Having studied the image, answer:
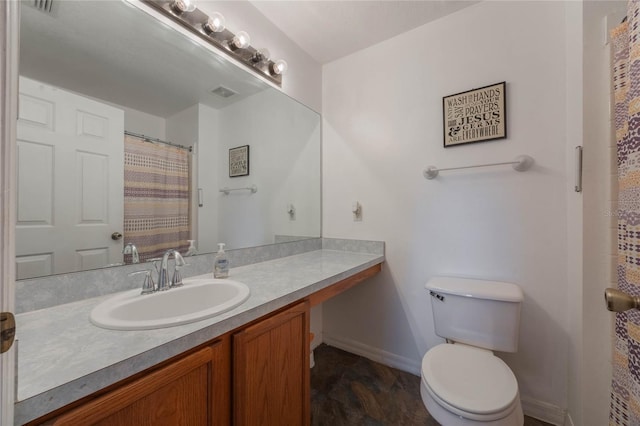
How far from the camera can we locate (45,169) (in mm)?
870

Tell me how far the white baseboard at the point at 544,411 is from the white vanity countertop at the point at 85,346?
142 centimetres

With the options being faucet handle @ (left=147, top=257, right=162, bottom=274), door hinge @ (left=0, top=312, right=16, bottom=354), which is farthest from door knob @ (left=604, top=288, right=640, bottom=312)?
faucet handle @ (left=147, top=257, right=162, bottom=274)

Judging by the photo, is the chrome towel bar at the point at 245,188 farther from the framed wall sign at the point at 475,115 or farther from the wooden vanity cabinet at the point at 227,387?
the framed wall sign at the point at 475,115

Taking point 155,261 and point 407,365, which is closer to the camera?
point 155,261

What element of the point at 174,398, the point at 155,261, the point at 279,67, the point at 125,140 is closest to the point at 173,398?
the point at 174,398

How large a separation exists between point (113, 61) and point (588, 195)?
6.76 ft

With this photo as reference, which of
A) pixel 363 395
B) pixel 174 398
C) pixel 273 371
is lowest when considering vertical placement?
pixel 363 395

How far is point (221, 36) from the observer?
1.38m

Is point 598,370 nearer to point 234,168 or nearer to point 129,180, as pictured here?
point 234,168

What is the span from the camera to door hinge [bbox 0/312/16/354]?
0.33 meters

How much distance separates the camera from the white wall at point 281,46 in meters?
1.45

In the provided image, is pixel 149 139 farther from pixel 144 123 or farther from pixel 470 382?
pixel 470 382

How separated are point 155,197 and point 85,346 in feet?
2.38

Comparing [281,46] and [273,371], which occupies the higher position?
[281,46]
